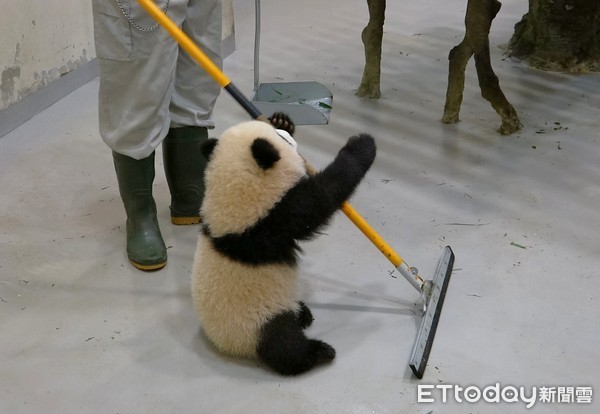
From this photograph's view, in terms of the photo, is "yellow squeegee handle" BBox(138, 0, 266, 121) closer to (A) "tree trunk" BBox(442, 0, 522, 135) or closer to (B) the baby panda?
(B) the baby panda

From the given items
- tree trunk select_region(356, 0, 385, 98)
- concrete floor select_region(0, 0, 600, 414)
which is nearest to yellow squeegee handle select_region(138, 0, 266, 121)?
concrete floor select_region(0, 0, 600, 414)

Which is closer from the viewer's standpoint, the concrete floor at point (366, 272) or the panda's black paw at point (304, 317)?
the concrete floor at point (366, 272)

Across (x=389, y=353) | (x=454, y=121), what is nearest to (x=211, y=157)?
(x=389, y=353)

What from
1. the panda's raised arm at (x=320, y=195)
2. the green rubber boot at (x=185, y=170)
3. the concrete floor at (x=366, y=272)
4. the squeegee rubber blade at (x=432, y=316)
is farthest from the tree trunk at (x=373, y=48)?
the panda's raised arm at (x=320, y=195)

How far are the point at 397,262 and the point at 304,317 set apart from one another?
0.28 metres

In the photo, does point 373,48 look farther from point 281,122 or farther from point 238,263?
point 238,263

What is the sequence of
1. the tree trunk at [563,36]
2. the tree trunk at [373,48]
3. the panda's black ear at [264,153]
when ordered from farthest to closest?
the tree trunk at [563,36] < the tree trunk at [373,48] < the panda's black ear at [264,153]

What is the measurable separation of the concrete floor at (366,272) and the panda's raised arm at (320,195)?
0.37m

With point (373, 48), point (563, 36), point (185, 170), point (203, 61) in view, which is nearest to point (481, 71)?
point (373, 48)

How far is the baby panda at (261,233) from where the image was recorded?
1.62 meters

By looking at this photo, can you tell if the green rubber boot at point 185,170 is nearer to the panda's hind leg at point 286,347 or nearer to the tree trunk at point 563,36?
the panda's hind leg at point 286,347

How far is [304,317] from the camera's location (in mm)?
1882

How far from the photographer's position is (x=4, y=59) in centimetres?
298

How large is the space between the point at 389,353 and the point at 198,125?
901 mm
